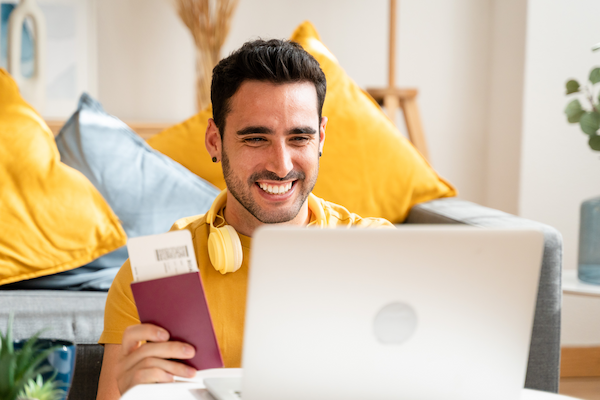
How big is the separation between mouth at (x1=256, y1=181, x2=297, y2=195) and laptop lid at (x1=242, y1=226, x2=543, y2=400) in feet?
1.78

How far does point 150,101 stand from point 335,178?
1.29 meters

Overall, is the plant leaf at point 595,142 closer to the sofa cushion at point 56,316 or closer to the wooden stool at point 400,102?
the wooden stool at point 400,102

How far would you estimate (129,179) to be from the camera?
169 centimetres

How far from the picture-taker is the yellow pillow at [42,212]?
59.7 inches

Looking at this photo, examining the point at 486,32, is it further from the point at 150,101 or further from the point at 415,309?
the point at 415,309

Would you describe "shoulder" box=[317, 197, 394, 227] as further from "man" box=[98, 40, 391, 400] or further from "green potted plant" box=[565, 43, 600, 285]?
"green potted plant" box=[565, 43, 600, 285]

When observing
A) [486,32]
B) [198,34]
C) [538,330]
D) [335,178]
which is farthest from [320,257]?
[486,32]

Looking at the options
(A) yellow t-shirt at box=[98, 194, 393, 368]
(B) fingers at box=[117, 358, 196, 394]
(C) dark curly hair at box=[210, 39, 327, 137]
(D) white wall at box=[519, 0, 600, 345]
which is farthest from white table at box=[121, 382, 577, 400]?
(D) white wall at box=[519, 0, 600, 345]

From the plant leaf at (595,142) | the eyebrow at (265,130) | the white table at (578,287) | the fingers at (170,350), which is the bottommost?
the white table at (578,287)

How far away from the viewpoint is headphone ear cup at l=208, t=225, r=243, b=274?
1.02 meters

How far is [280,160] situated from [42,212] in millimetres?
784

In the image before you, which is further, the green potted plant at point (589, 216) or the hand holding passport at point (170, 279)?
the green potted plant at point (589, 216)

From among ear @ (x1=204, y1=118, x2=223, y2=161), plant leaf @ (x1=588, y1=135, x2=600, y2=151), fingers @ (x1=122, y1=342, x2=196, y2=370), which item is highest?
ear @ (x1=204, y1=118, x2=223, y2=161)

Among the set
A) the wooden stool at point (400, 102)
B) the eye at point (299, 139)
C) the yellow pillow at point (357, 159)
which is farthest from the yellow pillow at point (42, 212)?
the wooden stool at point (400, 102)
